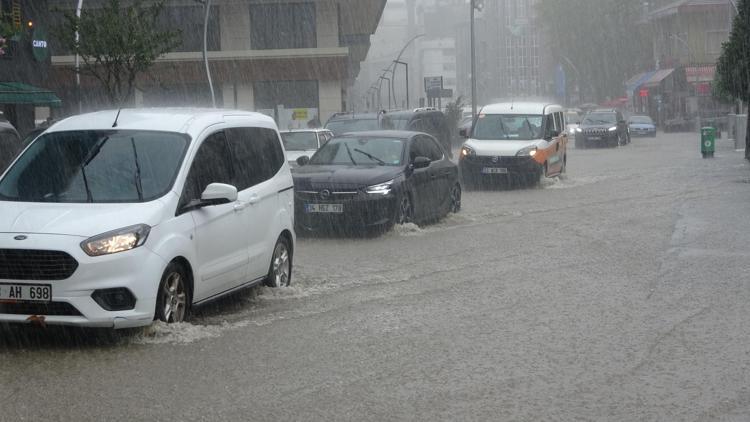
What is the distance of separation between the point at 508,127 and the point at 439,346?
18658 millimetres

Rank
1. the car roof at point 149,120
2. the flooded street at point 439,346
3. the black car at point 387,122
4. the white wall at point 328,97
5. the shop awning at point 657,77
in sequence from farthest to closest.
→ the shop awning at point 657,77, the white wall at point 328,97, the black car at point 387,122, the car roof at point 149,120, the flooded street at point 439,346

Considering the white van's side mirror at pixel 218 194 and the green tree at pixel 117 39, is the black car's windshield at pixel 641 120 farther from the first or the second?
the white van's side mirror at pixel 218 194

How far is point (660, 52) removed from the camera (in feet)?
298

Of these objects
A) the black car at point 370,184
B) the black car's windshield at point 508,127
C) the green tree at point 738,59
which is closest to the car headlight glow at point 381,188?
the black car at point 370,184

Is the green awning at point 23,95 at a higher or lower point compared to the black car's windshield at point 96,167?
higher

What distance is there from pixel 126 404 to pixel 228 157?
375cm

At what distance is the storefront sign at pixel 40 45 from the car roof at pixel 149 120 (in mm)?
28134

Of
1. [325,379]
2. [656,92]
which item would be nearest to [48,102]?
[325,379]

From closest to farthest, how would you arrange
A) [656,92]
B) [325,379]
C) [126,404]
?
[126,404] → [325,379] → [656,92]

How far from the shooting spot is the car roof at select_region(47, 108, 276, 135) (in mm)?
9562

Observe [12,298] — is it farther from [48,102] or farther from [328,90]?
[328,90]

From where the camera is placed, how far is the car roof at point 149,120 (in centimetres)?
956

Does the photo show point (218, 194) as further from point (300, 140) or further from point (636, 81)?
point (636, 81)

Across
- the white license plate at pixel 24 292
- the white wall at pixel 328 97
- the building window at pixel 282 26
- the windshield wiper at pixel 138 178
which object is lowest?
the white license plate at pixel 24 292
